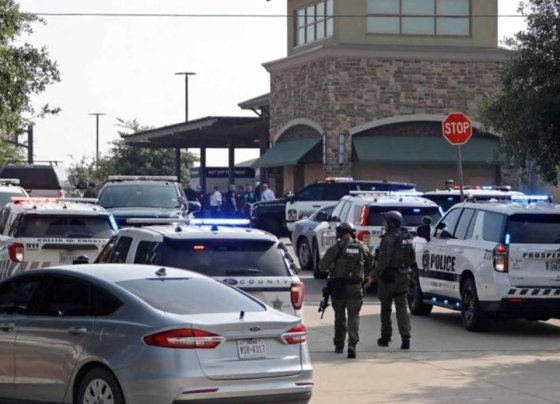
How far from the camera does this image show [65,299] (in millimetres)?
11508

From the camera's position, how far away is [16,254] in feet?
65.2

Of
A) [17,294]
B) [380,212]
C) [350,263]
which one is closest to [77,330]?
[17,294]

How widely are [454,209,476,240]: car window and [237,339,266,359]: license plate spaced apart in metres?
9.72

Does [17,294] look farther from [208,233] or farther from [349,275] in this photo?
[349,275]

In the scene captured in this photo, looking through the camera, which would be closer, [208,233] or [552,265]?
[208,233]

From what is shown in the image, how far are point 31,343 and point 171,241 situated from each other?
2.53 m

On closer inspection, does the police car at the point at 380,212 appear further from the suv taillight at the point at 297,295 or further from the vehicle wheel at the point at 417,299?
the suv taillight at the point at 297,295

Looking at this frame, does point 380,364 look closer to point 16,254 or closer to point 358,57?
point 16,254

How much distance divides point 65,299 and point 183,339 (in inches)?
60.7

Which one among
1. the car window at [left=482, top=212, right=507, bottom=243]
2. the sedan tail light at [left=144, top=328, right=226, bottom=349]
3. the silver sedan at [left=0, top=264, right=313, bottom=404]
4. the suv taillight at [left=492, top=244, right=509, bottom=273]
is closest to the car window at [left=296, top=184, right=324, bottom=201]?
the car window at [left=482, top=212, right=507, bottom=243]

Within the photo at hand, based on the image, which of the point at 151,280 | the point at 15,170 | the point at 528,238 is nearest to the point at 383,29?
the point at 15,170

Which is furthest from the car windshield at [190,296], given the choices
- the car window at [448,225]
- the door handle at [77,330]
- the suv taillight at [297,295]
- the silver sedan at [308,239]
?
the silver sedan at [308,239]

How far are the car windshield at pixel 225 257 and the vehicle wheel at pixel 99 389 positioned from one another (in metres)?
2.78

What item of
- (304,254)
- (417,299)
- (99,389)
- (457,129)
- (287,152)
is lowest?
(417,299)
